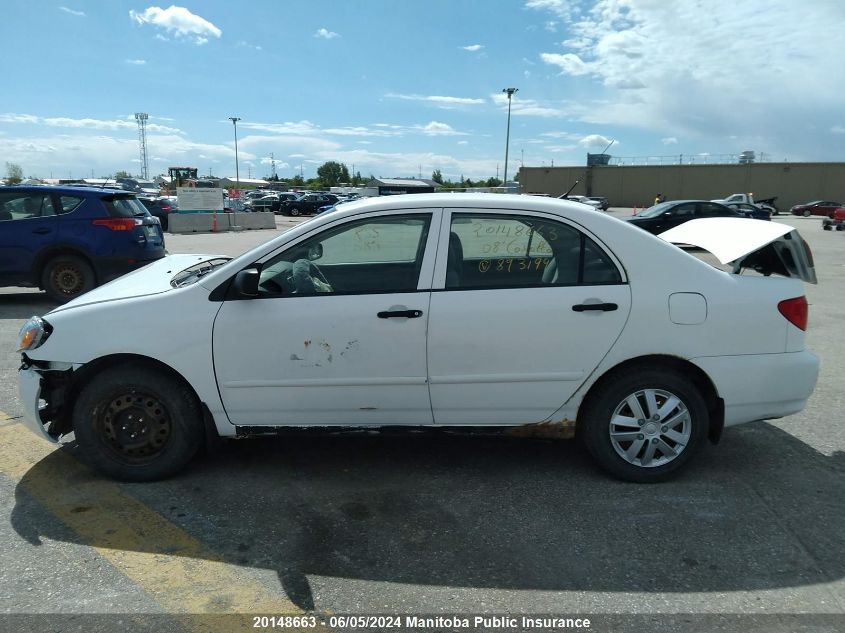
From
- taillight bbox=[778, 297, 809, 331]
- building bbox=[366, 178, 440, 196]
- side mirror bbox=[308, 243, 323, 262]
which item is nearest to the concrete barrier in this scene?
building bbox=[366, 178, 440, 196]

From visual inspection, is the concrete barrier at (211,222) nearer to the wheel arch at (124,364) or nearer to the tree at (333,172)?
the wheel arch at (124,364)

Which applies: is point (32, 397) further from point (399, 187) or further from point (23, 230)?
point (399, 187)

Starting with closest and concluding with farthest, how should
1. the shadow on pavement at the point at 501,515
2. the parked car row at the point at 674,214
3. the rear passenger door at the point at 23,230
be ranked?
the shadow on pavement at the point at 501,515, the rear passenger door at the point at 23,230, the parked car row at the point at 674,214

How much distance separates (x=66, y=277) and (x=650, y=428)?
28.5ft

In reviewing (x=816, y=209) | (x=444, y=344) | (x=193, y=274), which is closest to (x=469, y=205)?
(x=444, y=344)

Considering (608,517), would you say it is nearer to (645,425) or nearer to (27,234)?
(645,425)

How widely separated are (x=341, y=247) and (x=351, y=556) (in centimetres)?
175

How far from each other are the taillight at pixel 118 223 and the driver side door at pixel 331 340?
680 cm

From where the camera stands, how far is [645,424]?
3725 millimetres

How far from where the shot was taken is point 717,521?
342cm

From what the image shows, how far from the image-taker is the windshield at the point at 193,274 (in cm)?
396

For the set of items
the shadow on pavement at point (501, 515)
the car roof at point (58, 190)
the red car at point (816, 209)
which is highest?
the car roof at point (58, 190)

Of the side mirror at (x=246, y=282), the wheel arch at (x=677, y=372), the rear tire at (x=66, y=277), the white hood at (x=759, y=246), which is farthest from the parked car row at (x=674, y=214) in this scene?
the side mirror at (x=246, y=282)

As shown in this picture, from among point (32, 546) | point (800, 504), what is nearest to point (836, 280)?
point (800, 504)
